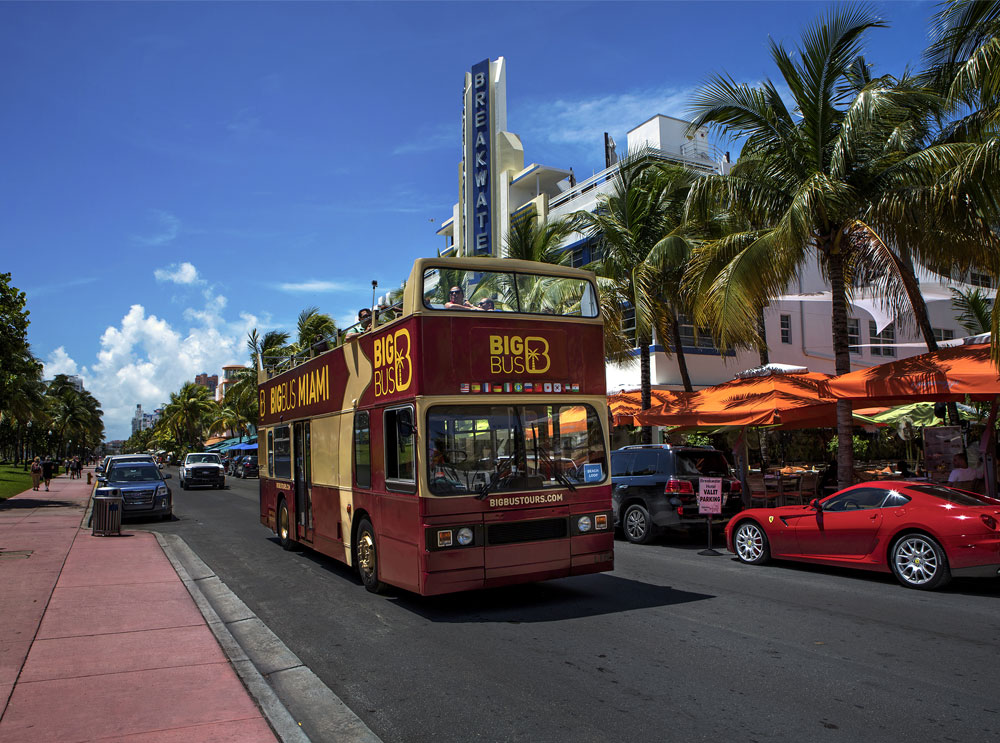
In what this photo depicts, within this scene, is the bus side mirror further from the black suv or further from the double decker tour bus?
the black suv

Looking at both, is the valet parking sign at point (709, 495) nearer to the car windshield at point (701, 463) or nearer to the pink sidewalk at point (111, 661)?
the car windshield at point (701, 463)

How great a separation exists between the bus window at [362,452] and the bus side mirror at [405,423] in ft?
3.15

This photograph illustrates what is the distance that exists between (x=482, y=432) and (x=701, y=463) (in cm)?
724

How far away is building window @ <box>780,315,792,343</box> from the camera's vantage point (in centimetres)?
2944

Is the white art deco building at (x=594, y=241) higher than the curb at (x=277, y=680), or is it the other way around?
the white art deco building at (x=594, y=241)

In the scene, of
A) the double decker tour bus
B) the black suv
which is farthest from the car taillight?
the double decker tour bus

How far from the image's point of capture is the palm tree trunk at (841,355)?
1388 centimetres

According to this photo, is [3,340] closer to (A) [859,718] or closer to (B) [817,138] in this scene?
(B) [817,138]

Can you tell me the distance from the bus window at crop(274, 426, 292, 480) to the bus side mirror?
5.48 m

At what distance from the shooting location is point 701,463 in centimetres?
1406

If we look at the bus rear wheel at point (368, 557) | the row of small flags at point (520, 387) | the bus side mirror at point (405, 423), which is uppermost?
the row of small flags at point (520, 387)

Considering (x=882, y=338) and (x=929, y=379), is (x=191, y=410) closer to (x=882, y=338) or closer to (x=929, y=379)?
(x=882, y=338)

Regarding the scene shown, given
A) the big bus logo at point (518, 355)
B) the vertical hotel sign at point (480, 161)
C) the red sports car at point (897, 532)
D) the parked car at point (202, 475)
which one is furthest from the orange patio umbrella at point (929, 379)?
the parked car at point (202, 475)

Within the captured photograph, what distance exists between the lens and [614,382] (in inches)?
1097
